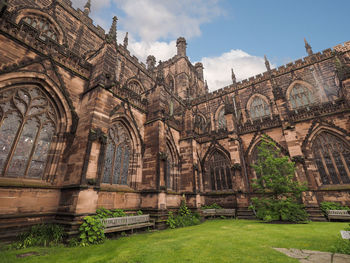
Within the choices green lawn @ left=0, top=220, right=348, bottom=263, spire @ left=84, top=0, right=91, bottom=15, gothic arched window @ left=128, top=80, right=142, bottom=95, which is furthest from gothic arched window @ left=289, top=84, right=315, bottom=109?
spire @ left=84, top=0, right=91, bottom=15

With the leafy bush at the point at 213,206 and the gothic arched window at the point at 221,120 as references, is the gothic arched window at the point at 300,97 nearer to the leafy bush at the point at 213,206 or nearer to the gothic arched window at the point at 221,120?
the gothic arched window at the point at 221,120

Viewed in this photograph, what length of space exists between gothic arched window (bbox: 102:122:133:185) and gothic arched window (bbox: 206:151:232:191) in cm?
908

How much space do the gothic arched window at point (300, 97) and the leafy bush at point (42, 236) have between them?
2224 centimetres

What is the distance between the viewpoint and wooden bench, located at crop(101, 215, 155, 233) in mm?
7336

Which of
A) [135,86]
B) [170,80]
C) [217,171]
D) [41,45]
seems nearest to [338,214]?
[217,171]

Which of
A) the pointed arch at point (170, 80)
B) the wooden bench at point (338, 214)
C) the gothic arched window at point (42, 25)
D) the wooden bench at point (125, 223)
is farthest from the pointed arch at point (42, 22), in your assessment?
the wooden bench at point (338, 214)

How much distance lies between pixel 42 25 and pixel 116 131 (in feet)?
32.8

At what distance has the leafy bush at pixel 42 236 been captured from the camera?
576 centimetres

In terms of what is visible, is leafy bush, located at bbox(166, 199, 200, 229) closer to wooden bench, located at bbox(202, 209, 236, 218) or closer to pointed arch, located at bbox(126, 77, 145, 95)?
wooden bench, located at bbox(202, 209, 236, 218)

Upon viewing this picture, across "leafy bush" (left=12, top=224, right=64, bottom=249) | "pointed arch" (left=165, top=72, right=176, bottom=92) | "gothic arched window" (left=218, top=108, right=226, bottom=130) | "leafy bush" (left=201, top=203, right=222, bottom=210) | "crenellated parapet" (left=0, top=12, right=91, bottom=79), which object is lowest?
"leafy bush" (left=12, top=224, right=64, bottom=249)

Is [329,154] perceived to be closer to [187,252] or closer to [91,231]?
[187,252]

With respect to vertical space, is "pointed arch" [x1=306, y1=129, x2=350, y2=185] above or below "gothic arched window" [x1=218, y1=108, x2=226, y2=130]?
below

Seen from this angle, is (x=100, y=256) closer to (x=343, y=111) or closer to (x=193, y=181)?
(x=193, y=181)

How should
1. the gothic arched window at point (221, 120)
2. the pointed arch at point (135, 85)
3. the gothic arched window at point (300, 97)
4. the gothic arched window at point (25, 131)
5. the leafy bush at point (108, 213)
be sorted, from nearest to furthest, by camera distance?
the gothic arched window at point (25, 131) < the leafy bush at point (108, 213) < the gothic arched window at point (300, 97) < the pointed arch at point (135, 85) < the gothic arched window at point (221, 120)
